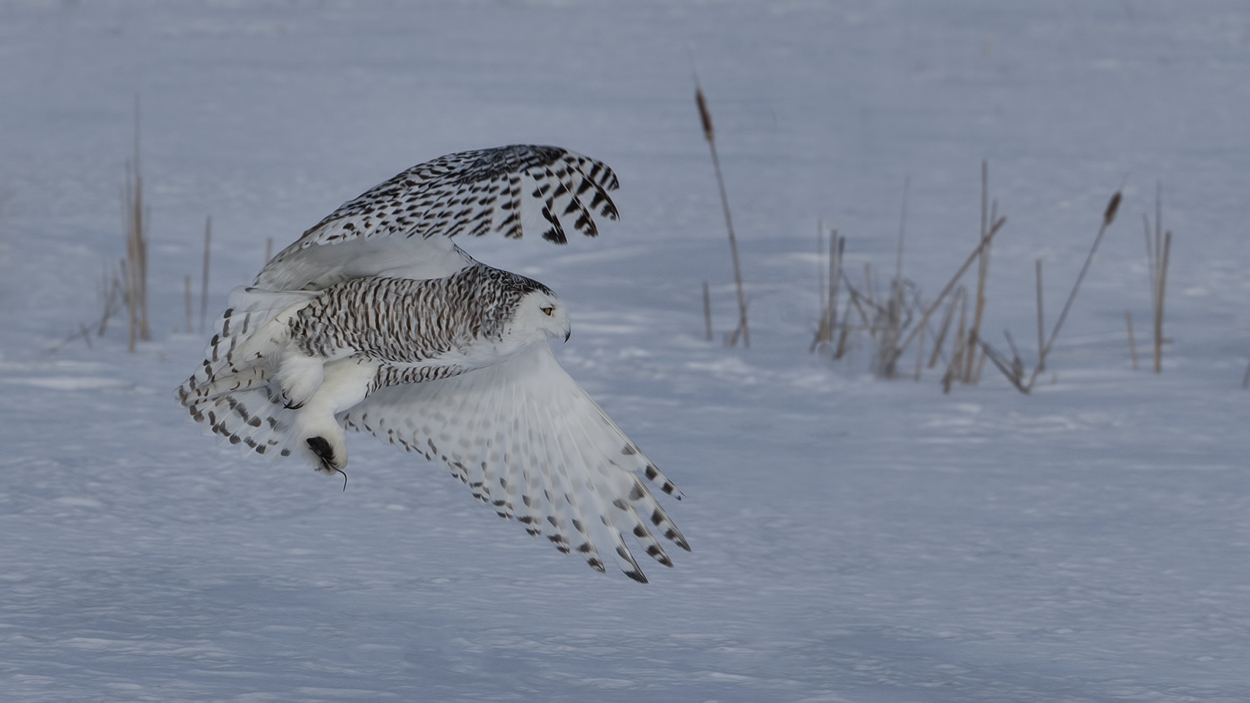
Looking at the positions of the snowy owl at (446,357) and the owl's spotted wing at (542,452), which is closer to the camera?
the snowy owl at (446,357)

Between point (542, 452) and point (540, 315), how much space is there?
405mm

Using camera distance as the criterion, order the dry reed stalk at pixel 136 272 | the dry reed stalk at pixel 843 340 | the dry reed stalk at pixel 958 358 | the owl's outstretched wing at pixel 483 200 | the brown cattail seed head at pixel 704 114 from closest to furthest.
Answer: the owl's outstretched wing at pixel 483 200, the brown cattail seed head at pixel 704 114, the dry reed stalk at pixel 958 358, the dry reed stalk at pixel 136 272, the dry reed stalk at pixel 843 340

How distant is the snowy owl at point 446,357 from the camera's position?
7.80ft

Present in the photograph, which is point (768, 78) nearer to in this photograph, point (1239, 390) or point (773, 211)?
point (773, 211)

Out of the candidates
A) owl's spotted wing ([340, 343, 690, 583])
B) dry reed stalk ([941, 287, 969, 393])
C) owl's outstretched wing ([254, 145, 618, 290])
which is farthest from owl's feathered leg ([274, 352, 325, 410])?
dry reed stalk ([941, 287, 969, 393])

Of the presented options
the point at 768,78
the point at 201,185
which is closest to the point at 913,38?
the point at 768,78

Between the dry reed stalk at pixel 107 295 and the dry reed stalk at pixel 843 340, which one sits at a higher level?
the dry reed stalk at pixel 843 340

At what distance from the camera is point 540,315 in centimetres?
242

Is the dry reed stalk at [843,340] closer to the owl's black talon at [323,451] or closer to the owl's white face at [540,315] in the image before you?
the owl's white face at [540,315]

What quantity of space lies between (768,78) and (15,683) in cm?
1003

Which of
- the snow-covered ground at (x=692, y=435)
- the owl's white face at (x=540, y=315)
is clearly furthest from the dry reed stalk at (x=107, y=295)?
the owl's white face at (x=540, y=315)

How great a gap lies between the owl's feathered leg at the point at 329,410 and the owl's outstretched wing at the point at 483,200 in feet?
0.78

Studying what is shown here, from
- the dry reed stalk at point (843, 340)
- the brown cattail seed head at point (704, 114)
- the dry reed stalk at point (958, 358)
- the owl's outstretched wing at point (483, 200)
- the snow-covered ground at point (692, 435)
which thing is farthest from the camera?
the dry reed stalk at point (843, 340)

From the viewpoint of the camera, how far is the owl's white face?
7.91 feet
